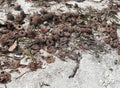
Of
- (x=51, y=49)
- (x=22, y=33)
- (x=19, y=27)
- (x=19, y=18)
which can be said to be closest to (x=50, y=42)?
(x=51, y=49)

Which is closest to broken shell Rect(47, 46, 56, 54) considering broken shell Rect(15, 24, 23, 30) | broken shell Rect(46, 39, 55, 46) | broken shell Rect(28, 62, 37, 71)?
broken shell Rect(46, 39, 55, 46)

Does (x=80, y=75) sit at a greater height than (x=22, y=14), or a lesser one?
lesser

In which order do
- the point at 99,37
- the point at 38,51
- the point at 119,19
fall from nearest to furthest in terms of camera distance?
the point at 38,51 → the point at 99,37 → the point at 119,19

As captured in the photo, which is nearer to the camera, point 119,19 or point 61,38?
point 61,38

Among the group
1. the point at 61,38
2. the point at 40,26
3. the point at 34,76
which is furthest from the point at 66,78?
the point at 40,26

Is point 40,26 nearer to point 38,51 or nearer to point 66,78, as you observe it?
point 38,51

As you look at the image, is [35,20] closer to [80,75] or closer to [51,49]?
[51,49]

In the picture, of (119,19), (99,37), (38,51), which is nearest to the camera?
(38,51)

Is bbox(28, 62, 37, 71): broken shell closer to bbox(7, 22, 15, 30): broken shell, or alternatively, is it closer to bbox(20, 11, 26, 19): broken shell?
bbox(7, 22, 15, 30): broken shell

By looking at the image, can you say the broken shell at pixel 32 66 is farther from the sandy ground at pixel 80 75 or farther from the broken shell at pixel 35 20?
the broken shell at pixel 35 20
